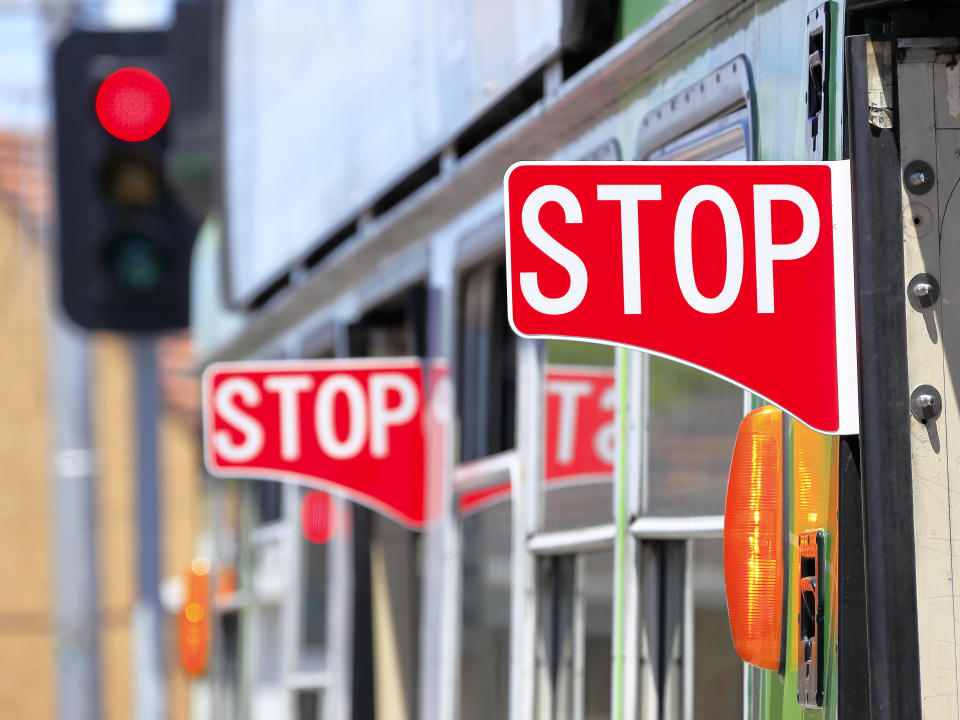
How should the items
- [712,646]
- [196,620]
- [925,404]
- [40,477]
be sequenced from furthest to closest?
[40,477], [196,620], [712,646], [925,404]

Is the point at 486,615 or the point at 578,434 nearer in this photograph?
the point at 578,434

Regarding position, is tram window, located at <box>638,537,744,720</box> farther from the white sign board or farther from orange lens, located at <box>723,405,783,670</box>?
the white sign board

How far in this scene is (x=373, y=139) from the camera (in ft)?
20.0

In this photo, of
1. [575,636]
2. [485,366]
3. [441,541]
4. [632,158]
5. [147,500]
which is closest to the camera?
[632,158]

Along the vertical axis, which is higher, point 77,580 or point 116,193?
point 116,193

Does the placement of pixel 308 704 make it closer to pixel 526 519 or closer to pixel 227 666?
pixel 227 666

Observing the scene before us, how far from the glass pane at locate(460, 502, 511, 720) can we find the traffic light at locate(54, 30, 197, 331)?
1282 mm

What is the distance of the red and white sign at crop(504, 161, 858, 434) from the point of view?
2561 mm

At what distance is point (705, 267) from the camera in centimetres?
260

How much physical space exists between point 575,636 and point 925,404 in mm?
1926

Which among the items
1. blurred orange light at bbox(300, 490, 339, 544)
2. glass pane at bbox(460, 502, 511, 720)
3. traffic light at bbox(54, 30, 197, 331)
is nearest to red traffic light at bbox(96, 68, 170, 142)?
traffic light at bbox(54, 30, 197, 331)

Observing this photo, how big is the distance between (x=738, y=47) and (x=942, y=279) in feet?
2.60

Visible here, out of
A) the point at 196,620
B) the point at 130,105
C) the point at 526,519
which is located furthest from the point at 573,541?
the point at 196,620

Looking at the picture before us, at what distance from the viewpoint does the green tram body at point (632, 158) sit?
270 cm
